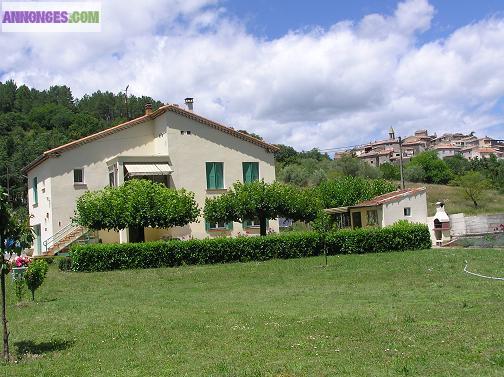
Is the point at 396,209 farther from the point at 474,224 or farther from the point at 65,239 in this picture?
the point at 65,239

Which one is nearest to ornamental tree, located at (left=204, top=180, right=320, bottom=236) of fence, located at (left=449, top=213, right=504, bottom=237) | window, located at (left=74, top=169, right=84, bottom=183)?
window, located at (left=74, top=169, right=84, bottom=183)

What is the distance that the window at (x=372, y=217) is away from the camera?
42.1 metres

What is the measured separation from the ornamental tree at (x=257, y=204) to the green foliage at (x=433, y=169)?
83.9 m

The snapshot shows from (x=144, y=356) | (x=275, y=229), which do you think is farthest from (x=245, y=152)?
(x=144, y=356)

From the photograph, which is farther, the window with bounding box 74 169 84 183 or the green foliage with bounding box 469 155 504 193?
the green foliage with bounding box 469 155 504 193

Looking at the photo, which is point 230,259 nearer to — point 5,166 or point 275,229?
point 275,229

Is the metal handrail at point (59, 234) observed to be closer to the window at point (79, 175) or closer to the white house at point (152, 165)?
the white house at point (152, 165)

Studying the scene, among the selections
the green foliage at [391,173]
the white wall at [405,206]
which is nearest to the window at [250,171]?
the white wall at [405,206]

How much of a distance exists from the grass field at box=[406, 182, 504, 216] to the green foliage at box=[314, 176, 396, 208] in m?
23.4

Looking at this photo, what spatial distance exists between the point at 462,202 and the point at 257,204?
59186 mm

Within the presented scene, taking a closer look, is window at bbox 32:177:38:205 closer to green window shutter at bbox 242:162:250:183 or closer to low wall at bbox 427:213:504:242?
green window shutter at bbox 242:162:250:183

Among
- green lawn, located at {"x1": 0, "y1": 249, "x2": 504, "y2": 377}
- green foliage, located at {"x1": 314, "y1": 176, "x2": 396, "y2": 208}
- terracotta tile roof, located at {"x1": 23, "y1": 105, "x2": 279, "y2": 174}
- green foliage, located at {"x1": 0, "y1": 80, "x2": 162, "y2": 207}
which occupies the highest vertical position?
green foliage, located at {"x1": 0, "y1": 80, "x2": 162, "y2": 207}

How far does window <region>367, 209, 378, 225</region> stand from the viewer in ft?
138

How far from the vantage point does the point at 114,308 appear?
51.8 feet
